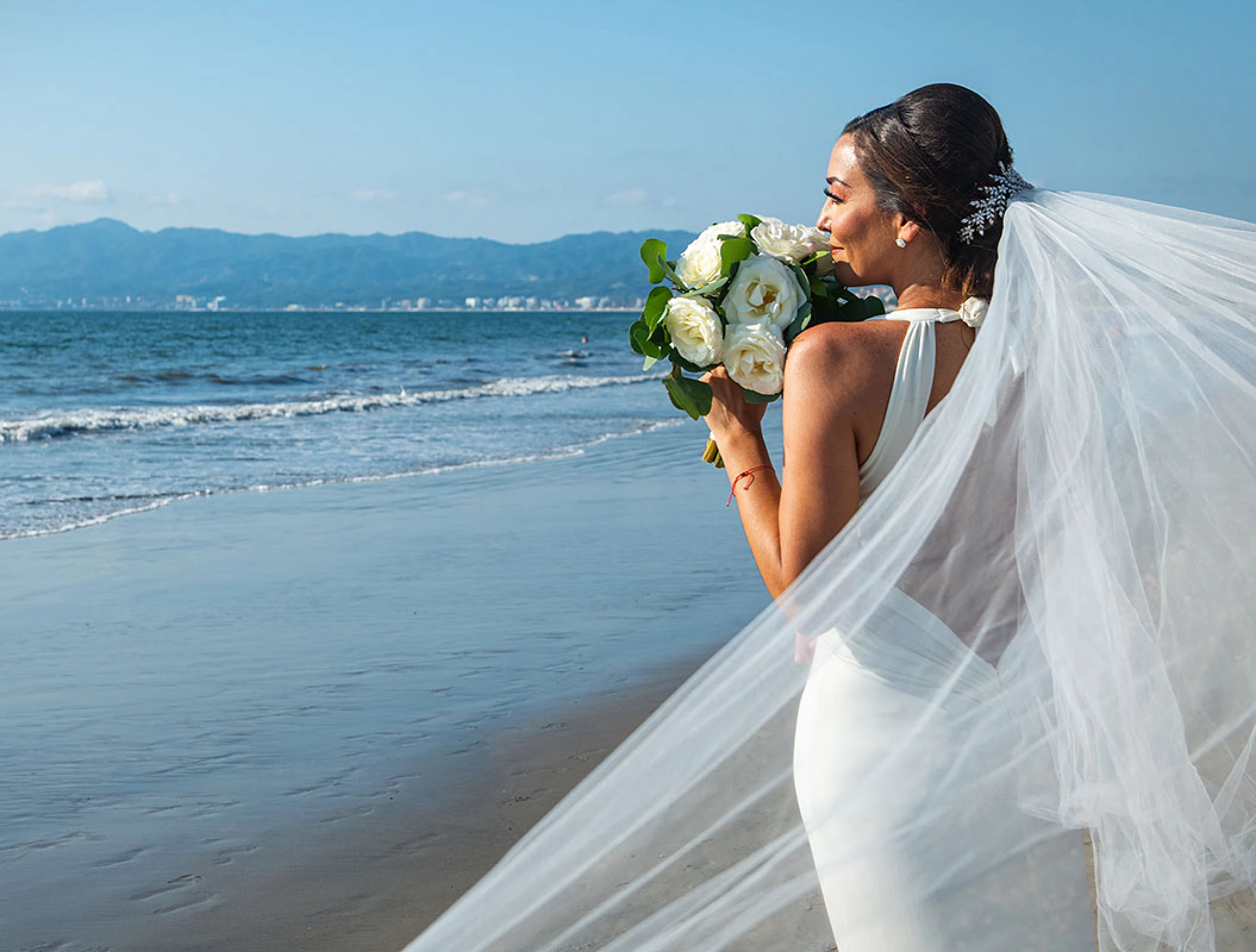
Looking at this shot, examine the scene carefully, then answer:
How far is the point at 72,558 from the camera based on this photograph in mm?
8680

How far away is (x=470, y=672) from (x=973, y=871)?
450cm

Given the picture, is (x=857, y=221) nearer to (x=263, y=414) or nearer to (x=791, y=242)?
(x=791, y=242)

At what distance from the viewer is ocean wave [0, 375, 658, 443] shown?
57.8 ft

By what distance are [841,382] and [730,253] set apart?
1.41 ft

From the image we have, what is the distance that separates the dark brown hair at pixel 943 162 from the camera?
1.75m

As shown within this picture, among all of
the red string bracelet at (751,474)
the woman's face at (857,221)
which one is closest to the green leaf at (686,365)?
the red string bracelet at (751,474)

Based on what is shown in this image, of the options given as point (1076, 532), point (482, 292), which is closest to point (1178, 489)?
point (1076, 532)

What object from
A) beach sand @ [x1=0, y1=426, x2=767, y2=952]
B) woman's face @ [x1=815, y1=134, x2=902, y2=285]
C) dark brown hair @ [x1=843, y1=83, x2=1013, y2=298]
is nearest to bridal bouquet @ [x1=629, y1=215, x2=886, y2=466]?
woman's face @ [x1=815, y1=134, x2=902, y2=285]

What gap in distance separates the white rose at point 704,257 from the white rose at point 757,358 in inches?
5.2

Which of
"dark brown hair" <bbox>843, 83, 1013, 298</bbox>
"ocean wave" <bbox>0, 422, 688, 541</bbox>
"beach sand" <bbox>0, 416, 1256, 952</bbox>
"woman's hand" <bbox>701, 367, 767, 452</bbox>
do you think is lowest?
"beach sand" <bbox>0, 416, 1256, 952</bbox>

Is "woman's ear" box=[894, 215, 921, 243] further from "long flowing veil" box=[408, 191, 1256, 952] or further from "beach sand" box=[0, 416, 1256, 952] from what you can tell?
"beach sand" box=[0, 416, 1256, 952]

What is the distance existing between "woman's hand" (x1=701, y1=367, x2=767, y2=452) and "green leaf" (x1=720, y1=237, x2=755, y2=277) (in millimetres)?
164

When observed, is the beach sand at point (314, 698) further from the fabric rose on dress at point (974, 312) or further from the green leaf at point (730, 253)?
the fabric rose on dress at point (974, 312)

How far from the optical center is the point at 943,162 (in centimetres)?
176
